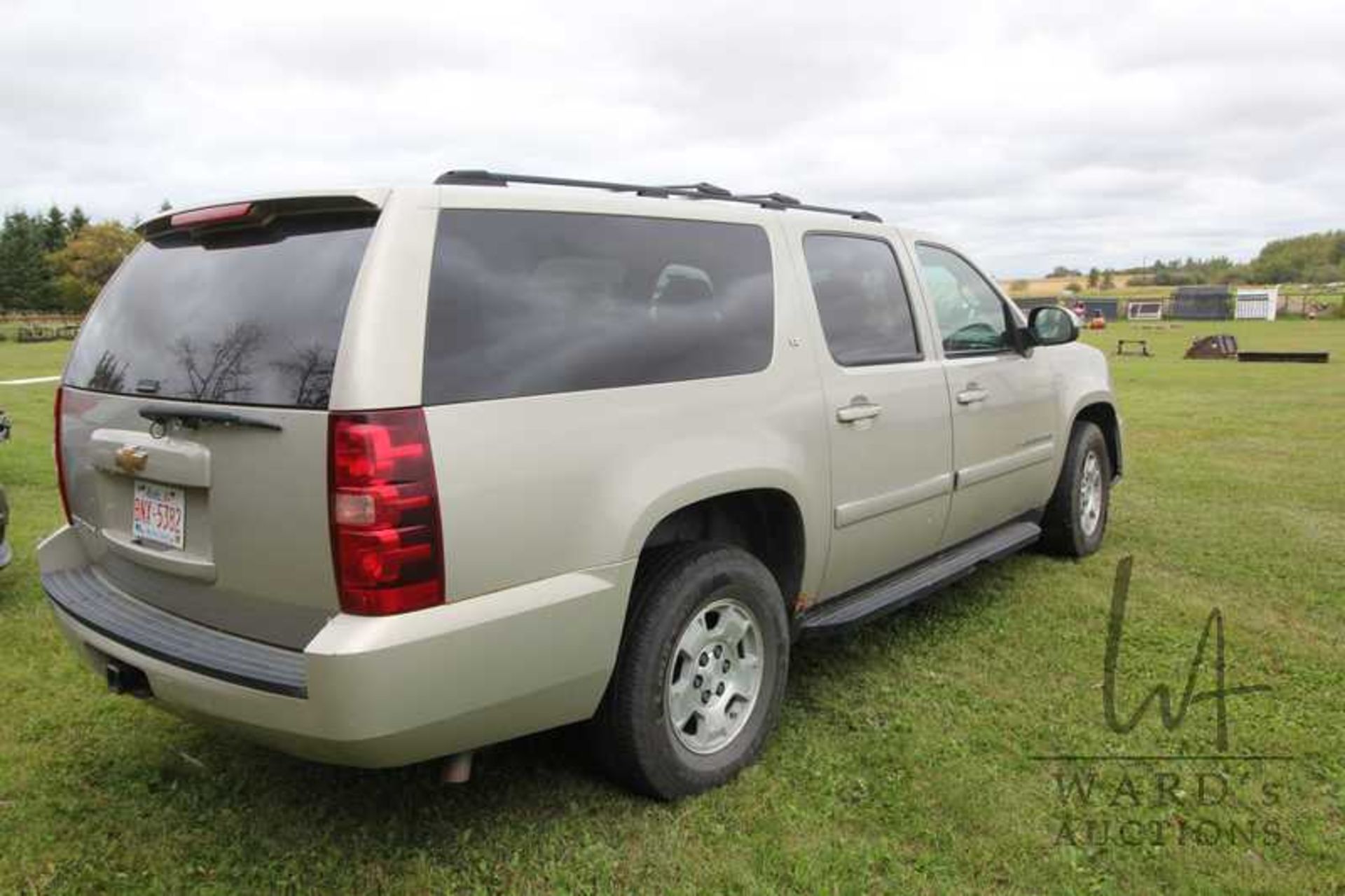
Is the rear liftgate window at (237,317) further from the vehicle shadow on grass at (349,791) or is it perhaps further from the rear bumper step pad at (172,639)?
the vehicle shadow on grass at (349,791)

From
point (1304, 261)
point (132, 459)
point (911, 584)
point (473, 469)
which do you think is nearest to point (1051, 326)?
point (911, 584)

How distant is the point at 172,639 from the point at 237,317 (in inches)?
34.9

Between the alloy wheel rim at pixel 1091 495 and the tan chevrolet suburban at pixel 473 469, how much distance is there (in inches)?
94.4

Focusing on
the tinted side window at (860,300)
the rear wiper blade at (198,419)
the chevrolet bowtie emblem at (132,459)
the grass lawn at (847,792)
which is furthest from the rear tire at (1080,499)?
the chevrolet bowtie emblem at (132,459)

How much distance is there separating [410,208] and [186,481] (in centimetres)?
92

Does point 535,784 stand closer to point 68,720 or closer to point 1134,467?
point 68,720

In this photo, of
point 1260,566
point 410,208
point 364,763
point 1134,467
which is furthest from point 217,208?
point 1134,467

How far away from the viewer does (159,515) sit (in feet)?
8.82

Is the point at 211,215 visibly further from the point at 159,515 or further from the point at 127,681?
the point at 127,681

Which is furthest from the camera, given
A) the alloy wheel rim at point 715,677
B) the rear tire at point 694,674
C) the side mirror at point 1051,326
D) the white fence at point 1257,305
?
the white fence at point 1257,305

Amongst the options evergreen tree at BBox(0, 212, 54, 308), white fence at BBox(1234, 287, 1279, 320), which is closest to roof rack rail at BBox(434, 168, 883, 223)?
white fence at BBox(1234, 287, 1279, 320)

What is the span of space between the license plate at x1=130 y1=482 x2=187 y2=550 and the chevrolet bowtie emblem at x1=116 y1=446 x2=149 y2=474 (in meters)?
0.06

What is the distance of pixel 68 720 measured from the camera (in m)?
3.60

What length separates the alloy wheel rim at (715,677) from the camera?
119 inches
